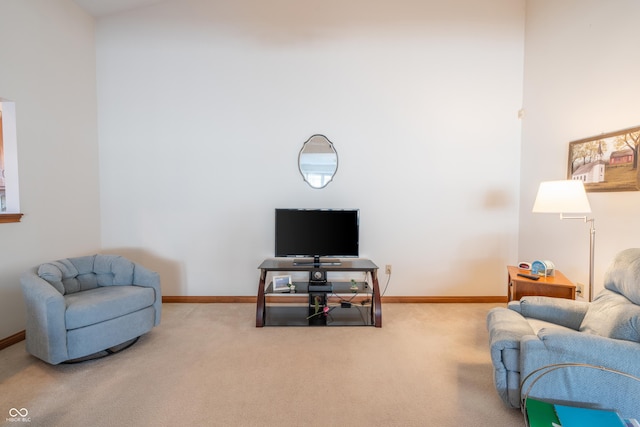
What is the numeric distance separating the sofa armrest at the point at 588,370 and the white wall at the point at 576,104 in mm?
1293

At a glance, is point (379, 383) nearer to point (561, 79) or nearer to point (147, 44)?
point (561, 79)

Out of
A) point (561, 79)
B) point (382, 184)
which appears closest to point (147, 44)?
point (382, 184)

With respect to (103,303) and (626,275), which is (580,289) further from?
(103,303)

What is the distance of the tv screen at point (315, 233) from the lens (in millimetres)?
3246

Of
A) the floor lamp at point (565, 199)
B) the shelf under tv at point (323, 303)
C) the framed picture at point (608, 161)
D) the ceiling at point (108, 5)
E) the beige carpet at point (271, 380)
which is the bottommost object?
the beige carpet at point (271, 380)

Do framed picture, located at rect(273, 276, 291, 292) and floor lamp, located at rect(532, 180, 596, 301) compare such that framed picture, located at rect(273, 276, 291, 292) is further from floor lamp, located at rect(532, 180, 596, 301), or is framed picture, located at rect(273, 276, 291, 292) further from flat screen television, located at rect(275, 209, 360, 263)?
floor lamp, located at rect(532, 180, 596, 301)

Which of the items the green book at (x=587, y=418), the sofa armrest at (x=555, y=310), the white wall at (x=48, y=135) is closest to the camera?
the green book at (x=587, y=418)

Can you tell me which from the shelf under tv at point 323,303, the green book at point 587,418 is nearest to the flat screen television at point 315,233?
the shelf under tv at point 323,303

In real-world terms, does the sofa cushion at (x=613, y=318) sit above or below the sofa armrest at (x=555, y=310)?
above

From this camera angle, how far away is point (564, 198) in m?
2.31

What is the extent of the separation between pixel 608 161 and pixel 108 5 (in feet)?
16.9

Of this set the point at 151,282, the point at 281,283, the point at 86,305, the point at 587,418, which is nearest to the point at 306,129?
the point at 281,283

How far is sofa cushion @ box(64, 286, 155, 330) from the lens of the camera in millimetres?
2199

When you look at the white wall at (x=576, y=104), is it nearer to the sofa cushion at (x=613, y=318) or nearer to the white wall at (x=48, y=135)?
the sofa cushion at (x=613, y=318)
